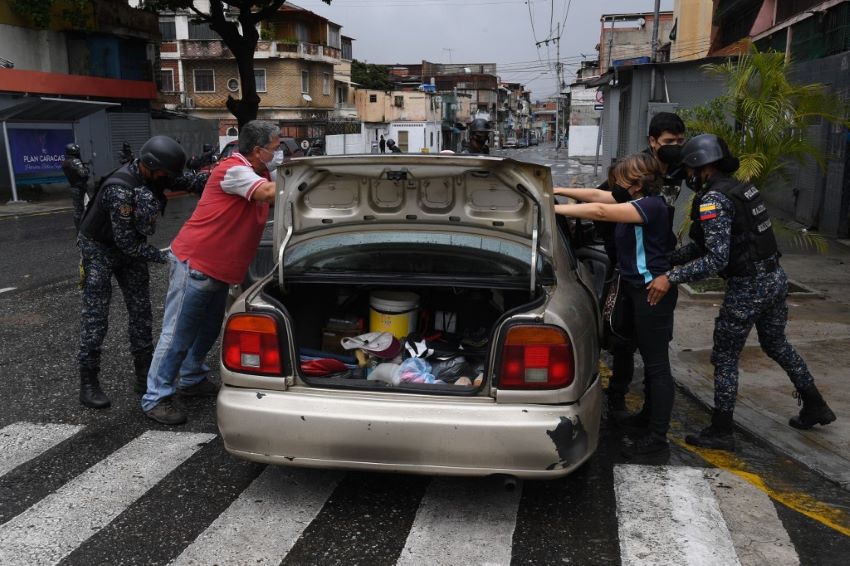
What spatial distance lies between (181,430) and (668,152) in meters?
3.43

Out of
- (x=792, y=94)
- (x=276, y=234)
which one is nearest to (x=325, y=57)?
(x=792, y=94)

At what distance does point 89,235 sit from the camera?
5039 mm

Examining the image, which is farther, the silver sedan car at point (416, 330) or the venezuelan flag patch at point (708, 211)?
the venezuelan flag patch at point (708, 211)

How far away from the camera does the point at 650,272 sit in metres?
4.34

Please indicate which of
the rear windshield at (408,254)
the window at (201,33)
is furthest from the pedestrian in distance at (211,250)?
the window at (201,33)

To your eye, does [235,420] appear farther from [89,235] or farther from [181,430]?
[89,235]

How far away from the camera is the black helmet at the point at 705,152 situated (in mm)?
4285

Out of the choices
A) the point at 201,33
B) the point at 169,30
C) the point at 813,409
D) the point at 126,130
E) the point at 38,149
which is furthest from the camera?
the point at 169,30

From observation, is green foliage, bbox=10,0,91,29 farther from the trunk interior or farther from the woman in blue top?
the woman in blue top

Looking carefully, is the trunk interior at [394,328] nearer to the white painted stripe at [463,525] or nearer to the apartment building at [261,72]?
the white painted stripe at [463,525]

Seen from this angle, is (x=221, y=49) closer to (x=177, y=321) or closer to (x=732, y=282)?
(x=177, y=321)

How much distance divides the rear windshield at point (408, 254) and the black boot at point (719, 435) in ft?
5.12

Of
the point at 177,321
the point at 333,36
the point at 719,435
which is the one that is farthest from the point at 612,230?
the point at 333,36

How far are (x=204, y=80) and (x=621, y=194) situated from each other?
53073 mm
